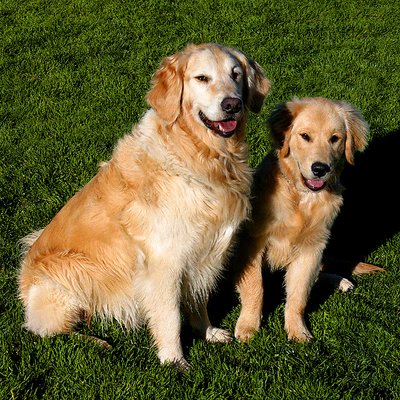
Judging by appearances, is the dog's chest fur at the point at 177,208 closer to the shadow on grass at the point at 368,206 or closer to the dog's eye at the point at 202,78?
the dog's eye at the point at 202,78

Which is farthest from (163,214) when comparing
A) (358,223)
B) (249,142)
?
(249,142)

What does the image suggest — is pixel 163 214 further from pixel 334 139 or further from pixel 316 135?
pixel 334 139

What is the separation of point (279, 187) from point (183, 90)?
98 centimetres

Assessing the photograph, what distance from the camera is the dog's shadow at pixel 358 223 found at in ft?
14.5

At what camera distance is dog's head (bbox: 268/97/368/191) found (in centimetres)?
377

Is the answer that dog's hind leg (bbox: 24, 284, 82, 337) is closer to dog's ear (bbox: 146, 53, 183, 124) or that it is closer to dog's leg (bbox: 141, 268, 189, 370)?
dog's leg (bbox: 141, 268, 189, 370)

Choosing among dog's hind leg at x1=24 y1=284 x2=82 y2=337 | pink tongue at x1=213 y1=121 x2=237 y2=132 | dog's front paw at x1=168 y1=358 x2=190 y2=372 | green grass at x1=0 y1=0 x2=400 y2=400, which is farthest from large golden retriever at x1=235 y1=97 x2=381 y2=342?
dog's hind leg at x1=24 y1=284 x2=82 y2=337

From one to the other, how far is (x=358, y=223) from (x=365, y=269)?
2.96ft

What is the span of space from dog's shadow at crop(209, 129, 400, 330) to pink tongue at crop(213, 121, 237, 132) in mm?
1164

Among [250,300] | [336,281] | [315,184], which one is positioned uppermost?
[315,184]

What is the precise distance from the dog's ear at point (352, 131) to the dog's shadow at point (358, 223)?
3.53 feet

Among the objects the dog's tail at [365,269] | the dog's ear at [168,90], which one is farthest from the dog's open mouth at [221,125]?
the dog's tail at [365,269]

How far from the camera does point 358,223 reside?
5.45 meters

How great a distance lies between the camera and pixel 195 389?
3219 millimetres
